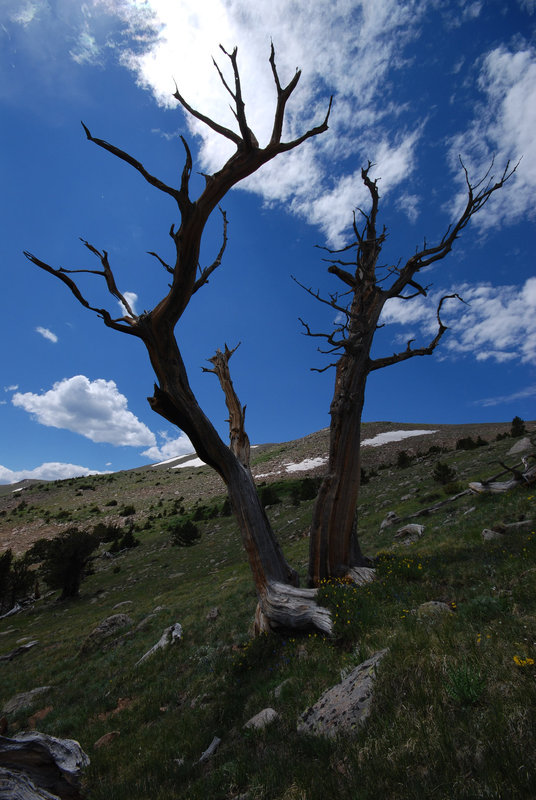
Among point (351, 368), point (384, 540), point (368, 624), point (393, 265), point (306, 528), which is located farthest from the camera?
point (306, 528)

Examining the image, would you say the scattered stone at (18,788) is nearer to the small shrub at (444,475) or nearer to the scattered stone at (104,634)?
the scattered stone at (104,634)

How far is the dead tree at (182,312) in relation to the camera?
5.31 metres

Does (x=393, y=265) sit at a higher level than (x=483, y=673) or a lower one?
higher

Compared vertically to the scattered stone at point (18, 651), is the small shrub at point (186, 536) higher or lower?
higher

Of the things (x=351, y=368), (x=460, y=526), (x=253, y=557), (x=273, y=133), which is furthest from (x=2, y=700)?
(x=273, y=133)

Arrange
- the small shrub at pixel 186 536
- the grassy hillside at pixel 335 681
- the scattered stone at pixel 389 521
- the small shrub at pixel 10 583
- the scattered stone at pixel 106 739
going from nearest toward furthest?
1. the grassy hillside at pixel 335 681
2. the scattered stone at pixel 106 739
3. the scattered stone at pixel 389 521
4. the small shrub at pixel 10 583
5. the small shrub at pixel 186 536

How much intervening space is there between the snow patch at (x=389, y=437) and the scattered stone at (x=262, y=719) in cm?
5497

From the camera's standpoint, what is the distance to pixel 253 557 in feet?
24.0

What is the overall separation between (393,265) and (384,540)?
9.52 m

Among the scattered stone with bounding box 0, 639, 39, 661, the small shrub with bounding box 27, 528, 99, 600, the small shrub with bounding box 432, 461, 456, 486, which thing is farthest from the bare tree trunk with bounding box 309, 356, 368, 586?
the small shrub with bounding box 27, 528, 99, 600

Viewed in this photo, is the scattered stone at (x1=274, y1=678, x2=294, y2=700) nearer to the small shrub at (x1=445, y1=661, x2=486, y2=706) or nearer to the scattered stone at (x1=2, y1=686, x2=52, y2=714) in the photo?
the small shrub at (x1=445, y1=661, x2=486, y2=706)

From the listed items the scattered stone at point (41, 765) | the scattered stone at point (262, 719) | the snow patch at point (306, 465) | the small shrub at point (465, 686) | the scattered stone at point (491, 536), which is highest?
the snow patch at point (306, 465)

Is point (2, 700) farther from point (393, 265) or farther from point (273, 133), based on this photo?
point (393, 265)

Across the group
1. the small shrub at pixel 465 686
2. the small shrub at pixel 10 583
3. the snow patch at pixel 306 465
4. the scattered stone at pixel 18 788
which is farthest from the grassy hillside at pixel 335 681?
the snow patch at pixel 306 465
